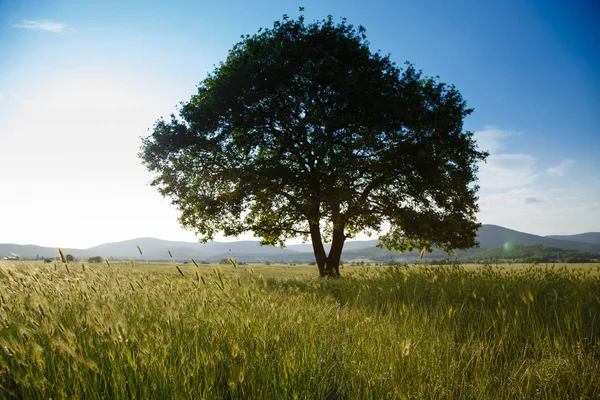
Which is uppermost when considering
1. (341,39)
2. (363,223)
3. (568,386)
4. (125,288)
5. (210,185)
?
(341,39)

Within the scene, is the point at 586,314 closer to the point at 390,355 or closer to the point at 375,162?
the point at 390,355

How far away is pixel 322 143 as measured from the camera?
16500 millimetres

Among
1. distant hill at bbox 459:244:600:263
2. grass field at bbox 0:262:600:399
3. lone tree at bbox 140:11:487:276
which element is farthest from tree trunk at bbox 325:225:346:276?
grass field at bbox 0:262:600:399

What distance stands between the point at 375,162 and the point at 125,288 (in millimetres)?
13517

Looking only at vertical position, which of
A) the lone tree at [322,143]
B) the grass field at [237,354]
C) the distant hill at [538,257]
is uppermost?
the lone tree at [322,143]

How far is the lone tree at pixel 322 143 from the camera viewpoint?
57.2 feet

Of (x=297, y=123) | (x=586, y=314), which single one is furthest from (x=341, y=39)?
(x=586, y=314)

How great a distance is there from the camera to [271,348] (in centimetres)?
376

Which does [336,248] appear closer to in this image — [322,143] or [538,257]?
[322,143]

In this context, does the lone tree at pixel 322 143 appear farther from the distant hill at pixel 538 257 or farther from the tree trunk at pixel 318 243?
the distant hill at pixel 538 257

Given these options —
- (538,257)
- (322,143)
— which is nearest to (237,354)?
(322,143)

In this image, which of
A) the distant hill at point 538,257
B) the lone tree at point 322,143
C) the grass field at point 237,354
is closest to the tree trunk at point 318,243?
the lone tree at point 322,143

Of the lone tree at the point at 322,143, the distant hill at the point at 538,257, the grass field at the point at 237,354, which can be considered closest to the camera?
the grass field at the point at 237,354

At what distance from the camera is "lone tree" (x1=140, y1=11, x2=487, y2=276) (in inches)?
686
